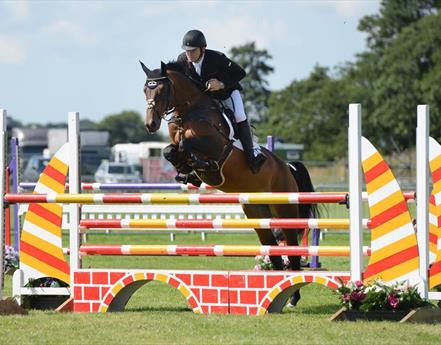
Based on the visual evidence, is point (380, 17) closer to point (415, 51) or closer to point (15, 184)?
point (415, 51)

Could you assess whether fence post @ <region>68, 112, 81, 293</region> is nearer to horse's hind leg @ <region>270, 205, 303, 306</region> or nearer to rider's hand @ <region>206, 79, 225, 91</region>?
rider's hand @ <region>206, 79, 225, 91</region>

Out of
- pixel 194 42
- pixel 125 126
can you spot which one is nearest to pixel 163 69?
pixel 194 42

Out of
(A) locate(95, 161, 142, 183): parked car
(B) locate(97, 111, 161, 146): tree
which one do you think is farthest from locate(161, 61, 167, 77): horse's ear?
(B) locate(97, 111, 161, 146): tree

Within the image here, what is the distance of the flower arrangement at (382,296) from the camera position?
19.6 ft

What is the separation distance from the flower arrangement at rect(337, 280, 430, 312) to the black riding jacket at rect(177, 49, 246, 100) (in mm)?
2278

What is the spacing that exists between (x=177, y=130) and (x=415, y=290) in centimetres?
239

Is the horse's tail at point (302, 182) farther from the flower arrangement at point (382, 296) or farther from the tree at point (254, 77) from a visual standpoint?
the tree at point (254, 77)

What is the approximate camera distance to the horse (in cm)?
724

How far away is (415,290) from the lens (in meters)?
6.02

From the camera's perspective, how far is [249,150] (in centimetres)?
766

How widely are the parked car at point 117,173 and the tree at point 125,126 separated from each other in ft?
171

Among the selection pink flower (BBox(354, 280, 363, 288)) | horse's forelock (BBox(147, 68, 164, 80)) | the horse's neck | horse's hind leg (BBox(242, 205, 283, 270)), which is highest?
horse's forelock (BBox(147, 68, 164, 80))

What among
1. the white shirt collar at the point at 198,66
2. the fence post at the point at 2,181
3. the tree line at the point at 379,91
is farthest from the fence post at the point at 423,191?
the tree line at the point at 379,91

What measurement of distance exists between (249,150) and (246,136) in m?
0.13
